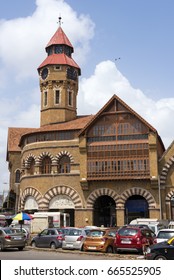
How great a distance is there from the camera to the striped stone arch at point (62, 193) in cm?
4369

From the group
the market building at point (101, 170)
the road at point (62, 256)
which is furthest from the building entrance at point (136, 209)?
the road at point (62, 256)

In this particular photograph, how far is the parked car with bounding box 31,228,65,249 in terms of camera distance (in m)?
24.3

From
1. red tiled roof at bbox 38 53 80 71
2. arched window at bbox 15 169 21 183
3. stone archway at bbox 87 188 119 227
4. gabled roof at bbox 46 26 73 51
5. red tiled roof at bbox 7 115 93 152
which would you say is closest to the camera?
stone archway at bbox 87 188 119 227

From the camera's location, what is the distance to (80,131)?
44.5 m

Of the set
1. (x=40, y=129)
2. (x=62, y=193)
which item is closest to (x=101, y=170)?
(x=62, y=193)

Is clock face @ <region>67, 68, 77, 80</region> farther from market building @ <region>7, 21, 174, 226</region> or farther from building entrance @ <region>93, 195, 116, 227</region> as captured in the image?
building entrance @ <region>93, 195, 116, 227</region>

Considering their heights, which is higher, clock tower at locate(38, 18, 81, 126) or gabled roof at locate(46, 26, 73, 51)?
gabled roof at locate(46, 26, 73, 51)

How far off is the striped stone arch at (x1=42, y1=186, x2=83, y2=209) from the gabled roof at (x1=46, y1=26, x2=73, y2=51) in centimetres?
2434

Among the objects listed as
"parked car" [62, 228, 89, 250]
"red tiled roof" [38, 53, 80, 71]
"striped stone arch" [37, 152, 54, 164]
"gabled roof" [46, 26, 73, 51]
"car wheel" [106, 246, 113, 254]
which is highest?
"gabled roof" [46, 26, 73, 51]

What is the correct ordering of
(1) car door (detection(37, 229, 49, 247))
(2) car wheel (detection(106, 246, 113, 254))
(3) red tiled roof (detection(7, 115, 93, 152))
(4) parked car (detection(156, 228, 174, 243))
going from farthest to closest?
1. (3) red tiled roof (detection(7, 115, 93, 152))
2. (1) car door (detection(37, 229, 49, 247))
3. (2) car wheel (detection(106, 246, 113, 254))
4. (4) parked car (detection(156, 228, 174, 243))

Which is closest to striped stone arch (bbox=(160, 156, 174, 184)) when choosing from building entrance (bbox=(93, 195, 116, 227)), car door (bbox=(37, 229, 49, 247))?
building entrance (bbox=(93, 195, 116, 227))

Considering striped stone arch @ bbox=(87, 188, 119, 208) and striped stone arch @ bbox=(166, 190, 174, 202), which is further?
striped stone arch @ bbox=(87, 188, 119, 208)

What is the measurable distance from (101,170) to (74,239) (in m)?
20.5

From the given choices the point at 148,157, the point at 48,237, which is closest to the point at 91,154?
the point at 148,157
